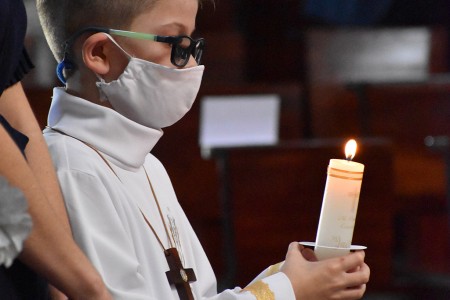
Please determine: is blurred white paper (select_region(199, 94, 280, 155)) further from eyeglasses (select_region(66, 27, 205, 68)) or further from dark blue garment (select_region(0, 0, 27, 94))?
dark blue garment (select_region(0, 0, 27, 94))

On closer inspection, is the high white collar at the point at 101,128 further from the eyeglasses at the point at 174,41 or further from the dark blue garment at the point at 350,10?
the dark blue garment at the point at 350,10

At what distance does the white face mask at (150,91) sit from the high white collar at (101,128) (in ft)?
0.10

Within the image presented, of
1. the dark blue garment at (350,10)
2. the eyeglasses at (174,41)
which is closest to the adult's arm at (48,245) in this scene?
the eyeglasses at (174,41)

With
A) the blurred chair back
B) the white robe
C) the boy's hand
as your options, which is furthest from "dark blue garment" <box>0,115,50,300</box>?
the blurred chair back

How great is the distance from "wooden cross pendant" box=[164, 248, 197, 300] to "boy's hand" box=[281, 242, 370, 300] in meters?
0.20

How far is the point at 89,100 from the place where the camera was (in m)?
1.80

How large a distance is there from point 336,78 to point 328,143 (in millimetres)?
1114

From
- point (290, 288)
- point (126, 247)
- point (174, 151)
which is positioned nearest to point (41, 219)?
point (126, 247)

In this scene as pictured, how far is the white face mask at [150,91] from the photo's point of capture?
70.1 inches

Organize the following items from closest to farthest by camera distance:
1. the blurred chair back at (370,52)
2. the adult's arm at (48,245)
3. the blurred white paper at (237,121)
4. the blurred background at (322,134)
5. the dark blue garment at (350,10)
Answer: the adult's arm at (48,245) < the blurred background at (322,134) < the blurred white paper at (237,121) < the blurred chair back at (370,52) < the dark blue garment at (350,10)

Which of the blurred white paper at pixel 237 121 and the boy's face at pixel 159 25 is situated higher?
the boy's face at pixel 159 25

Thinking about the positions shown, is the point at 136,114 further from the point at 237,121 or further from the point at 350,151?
the point at 237,121

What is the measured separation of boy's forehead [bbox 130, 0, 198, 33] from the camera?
5.90ft

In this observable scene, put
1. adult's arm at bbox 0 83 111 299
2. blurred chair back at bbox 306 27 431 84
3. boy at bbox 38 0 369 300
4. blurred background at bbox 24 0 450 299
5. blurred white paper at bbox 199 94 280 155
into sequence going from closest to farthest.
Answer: adult's arm at bbox 0 83 111 299
boy at bbox 38 0 369 300
blurred background at bbox 24 0 450 299
blurred white paper at bbox 199 94 280 155
blurred chair back at bbox 306 27 431 84
